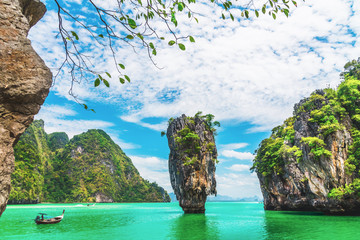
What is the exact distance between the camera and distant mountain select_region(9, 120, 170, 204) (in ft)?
217

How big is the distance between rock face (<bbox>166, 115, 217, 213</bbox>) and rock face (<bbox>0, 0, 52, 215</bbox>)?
962 inches

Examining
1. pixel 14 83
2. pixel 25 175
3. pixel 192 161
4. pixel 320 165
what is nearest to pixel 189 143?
pixel 192 161

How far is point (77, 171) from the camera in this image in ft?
295

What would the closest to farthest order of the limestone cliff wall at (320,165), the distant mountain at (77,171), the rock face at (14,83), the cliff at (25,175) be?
the rock face at (14,83), the limestone cliff wall at (320,165), the cliff at (25,175), the distant mountain at (77,171)

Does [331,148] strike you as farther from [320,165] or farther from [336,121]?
[336,121]

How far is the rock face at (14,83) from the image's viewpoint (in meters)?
2.07

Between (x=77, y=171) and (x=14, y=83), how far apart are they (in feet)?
325

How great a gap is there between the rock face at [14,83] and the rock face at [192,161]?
962 inches

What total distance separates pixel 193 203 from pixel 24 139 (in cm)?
6932

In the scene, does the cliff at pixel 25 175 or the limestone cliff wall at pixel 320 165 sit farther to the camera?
the cliff at pixel 25 175

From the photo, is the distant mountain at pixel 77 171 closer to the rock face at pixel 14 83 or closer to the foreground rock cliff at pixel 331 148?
the foreground rock cliff at pixel 331 148

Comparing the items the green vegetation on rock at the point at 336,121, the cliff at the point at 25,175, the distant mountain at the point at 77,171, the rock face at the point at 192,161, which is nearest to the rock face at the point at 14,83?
the green vegetation on rock at the point at 336,121

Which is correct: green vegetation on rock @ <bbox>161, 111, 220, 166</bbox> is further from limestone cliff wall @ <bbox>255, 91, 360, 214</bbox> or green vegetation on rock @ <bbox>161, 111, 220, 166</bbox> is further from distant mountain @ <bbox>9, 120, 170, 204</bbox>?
distant mountain @ <bbox>9, 120, 170, 204</bbox>

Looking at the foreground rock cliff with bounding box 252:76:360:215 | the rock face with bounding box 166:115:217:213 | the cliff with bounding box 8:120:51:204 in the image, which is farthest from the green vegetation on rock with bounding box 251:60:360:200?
the cliff with bounding box 8:120:51:204
